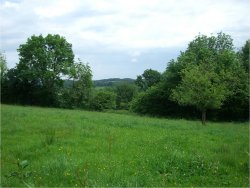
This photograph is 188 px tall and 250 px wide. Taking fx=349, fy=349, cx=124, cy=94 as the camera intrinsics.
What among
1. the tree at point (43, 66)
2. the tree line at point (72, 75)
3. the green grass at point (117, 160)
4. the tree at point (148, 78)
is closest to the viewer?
the green grass at point (117, 160)

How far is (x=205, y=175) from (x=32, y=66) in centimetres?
5576

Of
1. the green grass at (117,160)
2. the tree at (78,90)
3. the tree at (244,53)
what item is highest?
the tree at (244,53)

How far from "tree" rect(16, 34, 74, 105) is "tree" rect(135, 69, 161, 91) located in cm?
3235

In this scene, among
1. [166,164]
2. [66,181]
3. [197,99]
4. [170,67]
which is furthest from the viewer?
[170,67]

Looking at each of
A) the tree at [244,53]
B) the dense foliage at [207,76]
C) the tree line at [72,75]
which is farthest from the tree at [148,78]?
the tree at [244,53]

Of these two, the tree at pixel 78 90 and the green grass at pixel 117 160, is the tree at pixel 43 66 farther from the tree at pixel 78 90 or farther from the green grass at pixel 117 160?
the green grass at pixel 117 160

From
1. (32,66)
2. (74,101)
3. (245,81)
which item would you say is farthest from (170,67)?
(32,66)

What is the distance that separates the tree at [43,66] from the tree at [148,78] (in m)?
32.4

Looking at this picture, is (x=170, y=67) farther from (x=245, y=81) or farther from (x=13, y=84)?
(x=13, y=84)

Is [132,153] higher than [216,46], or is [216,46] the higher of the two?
[216,46]

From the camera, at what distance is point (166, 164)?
10508 millimetres

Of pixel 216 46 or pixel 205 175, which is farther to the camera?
pixel 216 46

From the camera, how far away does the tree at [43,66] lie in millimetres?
60719

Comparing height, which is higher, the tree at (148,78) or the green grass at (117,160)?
the tree at (148,78)
